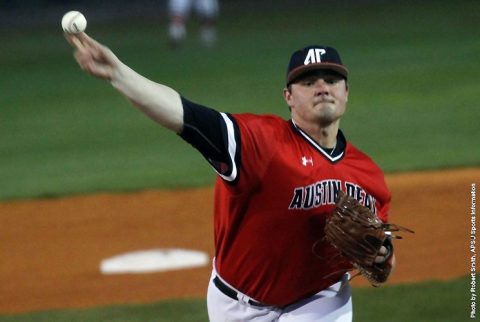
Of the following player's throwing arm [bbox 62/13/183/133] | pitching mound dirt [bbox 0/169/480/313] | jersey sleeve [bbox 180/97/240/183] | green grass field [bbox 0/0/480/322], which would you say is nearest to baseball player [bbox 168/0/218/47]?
green grass field [bbox 0/0/480/322]

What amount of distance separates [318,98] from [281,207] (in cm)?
51

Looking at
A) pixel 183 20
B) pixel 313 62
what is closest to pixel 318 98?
pixel 313 62

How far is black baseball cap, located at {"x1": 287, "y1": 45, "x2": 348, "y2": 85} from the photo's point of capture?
426 cm

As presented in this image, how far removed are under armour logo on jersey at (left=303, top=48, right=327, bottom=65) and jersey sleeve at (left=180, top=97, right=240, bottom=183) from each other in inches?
21.8

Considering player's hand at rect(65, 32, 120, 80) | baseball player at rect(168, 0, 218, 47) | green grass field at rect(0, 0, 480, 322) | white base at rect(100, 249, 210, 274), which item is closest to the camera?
player's hand at rect(65, 32, 120, 80)

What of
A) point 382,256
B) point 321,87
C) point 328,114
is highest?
point 321,87

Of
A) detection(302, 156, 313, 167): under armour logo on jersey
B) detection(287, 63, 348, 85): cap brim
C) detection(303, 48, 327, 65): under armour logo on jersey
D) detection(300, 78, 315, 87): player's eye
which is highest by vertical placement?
detection(303, 48, 327, 65): under armour logo on jersey

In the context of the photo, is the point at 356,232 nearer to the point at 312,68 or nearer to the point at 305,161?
the point at 305,161

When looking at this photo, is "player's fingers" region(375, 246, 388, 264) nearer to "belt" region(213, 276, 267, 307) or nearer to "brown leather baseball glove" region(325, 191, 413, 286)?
"brown leather baseball glove" region(325, 191, 413, 286)

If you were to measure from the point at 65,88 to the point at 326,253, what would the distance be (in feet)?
35.9

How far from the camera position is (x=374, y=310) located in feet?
20.6

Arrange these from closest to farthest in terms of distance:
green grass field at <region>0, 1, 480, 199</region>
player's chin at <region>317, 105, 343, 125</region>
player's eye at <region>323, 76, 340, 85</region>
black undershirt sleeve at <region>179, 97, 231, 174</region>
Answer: black undershirt sleeve at <region>179, 97, 231, 174</region> < player's chin at <region>317, 105, 343, 125</region> < player's eye at <region>323, 76, 340, 85</region> < green grass field at <region>0, 1, 480, 199</region>

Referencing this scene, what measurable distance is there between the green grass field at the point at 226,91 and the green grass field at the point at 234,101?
2 centimetres

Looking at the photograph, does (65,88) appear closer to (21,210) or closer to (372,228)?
(21,210)
